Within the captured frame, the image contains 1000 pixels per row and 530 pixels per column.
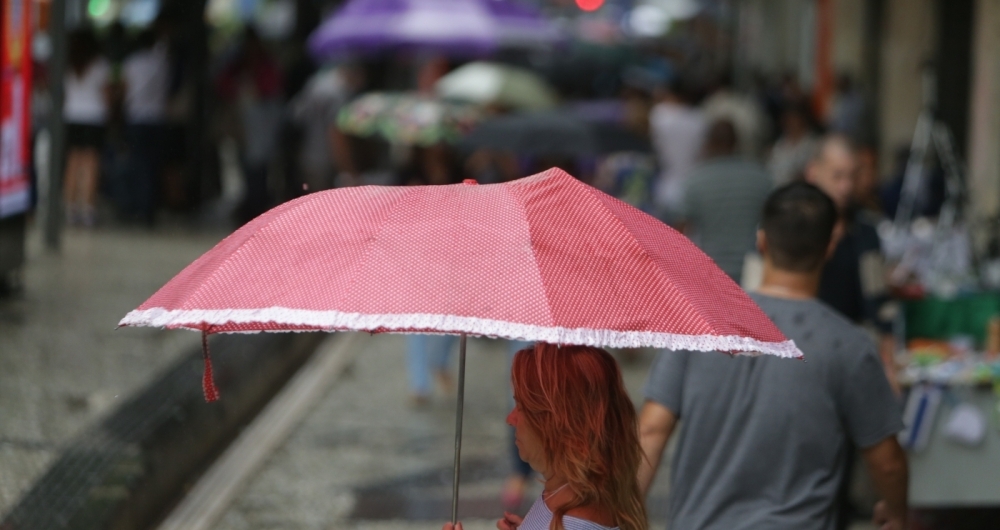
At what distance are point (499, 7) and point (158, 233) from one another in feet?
14.1

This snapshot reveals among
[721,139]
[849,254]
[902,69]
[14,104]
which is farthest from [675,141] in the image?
[849,254]

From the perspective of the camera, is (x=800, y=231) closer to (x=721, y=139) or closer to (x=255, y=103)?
(x=721, y=139)

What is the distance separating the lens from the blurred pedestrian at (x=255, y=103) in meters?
15.8

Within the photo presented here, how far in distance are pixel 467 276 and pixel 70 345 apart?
6810 mm

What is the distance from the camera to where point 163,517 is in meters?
6.29

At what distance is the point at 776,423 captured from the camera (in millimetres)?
3443

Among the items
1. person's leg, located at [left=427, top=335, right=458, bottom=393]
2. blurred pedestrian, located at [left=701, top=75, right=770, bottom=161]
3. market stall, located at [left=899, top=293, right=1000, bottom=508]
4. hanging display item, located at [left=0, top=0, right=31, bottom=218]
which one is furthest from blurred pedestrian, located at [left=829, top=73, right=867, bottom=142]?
market stall, located at [left=899, top=293, right=1000, bottom=508]

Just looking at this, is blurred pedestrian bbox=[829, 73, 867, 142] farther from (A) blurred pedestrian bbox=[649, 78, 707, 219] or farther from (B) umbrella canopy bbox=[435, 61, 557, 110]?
(A) blurred pedestrian bbox=[649, 78, 707, 219]

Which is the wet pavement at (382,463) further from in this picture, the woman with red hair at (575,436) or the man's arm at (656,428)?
the woman with red hair at (575,436)

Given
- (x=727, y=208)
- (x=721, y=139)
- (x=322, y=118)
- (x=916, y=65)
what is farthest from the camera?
(x=916, y=65)

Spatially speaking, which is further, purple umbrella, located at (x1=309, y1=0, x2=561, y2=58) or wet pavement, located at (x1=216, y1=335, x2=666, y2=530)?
purple umbrella, located at (x1=309, y1=0, x2=561, y2=58)

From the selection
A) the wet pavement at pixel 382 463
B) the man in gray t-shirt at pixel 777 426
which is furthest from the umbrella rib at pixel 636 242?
the wet pavement at pixel 382 463

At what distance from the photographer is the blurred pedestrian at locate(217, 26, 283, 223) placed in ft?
51.7

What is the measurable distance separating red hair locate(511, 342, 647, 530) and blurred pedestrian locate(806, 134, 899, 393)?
A: 294 centimetres
